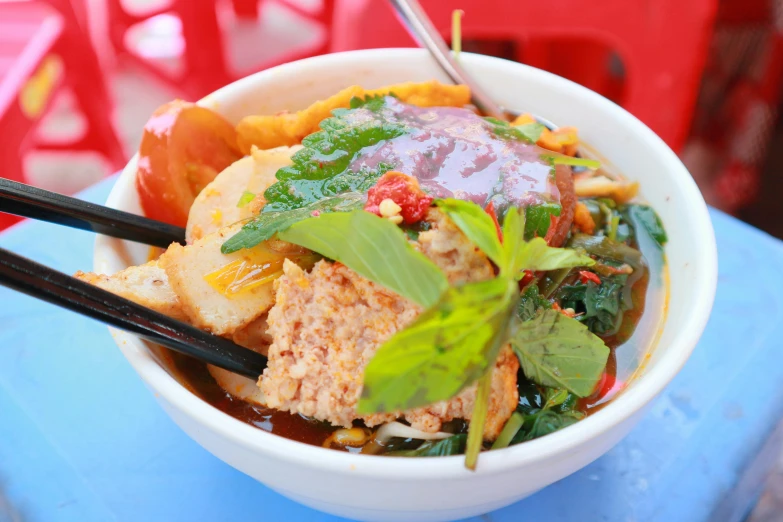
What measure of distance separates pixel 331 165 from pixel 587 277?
0.54 meters

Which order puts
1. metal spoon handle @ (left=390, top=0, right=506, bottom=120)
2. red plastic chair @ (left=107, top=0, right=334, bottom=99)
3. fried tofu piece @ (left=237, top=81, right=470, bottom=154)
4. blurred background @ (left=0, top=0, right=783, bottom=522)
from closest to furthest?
fried tofu piece @ (left=237, top=81, right=470, bottom=154)
metal spoon handle @ (left=390, top=0, right=506, bottom=120)
blurred background @ (left=0, top=0, right=783, bottom=522)
red plastic chair @ (left=107, top=0, right=334, bottom=99)

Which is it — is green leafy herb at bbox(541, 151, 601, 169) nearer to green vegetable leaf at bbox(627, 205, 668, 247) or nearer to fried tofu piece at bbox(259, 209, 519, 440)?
green vegetable leaf at bbox(627, 205, 668, 247)

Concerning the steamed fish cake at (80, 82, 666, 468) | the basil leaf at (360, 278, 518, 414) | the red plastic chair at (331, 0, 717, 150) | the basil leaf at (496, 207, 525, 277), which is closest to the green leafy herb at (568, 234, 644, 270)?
the steamed fish cake at (80, 82, 666, 468)

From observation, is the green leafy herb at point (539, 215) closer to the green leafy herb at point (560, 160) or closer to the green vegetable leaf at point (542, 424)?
the green leafy herb at point (560, 160)

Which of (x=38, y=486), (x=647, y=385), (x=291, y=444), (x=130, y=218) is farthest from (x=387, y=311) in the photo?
(x=38, y=486)

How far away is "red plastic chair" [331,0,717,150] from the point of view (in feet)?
8.01

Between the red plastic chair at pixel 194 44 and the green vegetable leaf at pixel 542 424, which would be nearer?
the green vegetable leaf at pixel 542 424

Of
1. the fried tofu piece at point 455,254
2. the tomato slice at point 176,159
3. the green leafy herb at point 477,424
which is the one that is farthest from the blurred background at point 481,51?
the green leafy herb at point 477,424

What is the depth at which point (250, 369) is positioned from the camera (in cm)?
107

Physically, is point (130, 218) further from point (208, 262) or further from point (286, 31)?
point (286, 31)

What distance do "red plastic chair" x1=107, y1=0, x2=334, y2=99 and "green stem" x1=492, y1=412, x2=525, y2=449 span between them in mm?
2210

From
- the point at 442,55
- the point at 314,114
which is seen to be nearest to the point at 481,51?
the point at 442,55

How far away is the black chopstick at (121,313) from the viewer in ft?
2.62

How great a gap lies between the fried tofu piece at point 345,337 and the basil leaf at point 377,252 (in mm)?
83
